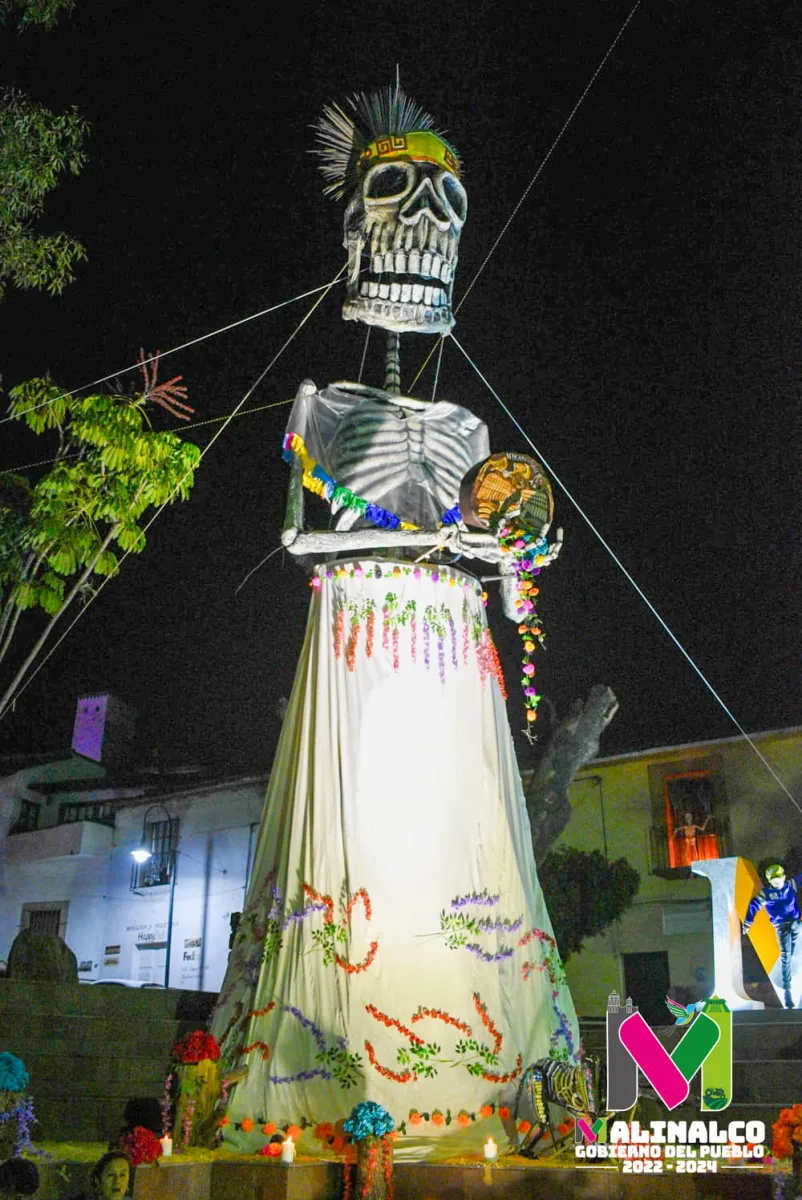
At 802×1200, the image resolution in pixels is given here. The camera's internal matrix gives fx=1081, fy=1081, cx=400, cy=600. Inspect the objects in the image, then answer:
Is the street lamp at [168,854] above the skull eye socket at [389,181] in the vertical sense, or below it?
below

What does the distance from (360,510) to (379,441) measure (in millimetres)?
527

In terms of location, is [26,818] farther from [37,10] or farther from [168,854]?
[37,10]

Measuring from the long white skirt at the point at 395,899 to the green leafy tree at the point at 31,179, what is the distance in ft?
13.1

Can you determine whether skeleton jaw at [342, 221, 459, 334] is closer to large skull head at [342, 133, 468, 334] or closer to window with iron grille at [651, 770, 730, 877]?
large skull head at [342, 133, 468, 334]

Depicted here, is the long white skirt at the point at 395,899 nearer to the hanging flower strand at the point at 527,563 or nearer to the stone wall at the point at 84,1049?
the hanging flower strand at the point at 527,563

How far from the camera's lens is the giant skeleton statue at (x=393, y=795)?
614 centimetres

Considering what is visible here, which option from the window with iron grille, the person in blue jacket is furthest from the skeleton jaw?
the window with iron grille

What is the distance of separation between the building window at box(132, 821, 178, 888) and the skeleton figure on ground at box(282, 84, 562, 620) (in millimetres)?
18740

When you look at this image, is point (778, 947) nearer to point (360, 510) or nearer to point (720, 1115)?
point (720, 1115)

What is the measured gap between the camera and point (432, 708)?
7160 mm

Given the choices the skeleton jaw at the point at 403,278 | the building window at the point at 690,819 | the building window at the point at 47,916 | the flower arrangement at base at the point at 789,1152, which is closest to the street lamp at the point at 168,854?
the building window at the point at 47,916

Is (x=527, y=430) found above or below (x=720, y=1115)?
above

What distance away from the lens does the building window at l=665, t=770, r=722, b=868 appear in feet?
69.5

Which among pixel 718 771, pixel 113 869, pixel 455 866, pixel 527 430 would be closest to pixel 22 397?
pixel 455 866
